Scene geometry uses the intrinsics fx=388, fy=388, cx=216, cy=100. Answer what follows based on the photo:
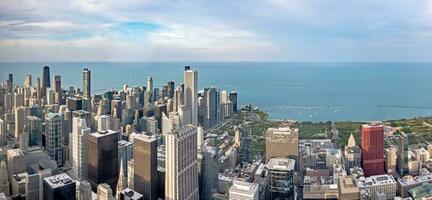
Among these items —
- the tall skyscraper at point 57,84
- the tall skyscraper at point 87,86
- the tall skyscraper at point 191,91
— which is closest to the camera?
the tall skyscraper at point 57,84

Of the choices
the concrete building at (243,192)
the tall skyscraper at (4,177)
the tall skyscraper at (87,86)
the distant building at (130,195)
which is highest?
the tall skyscraper at (87,86)

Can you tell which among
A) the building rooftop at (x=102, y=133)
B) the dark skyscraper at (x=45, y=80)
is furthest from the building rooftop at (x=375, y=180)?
the dark skyscraper at (x=45, y=80)

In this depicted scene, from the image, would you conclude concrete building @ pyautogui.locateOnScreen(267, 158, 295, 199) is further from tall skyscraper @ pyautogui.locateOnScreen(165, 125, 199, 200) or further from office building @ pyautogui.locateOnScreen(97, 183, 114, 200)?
office building @ pyautogui.locateOnScreen(97, 183, 114, 200)

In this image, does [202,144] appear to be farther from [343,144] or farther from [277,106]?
[277,106]

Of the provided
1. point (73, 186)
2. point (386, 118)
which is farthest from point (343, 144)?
point (73, 186)

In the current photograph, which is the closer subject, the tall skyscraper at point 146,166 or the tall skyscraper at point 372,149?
the tall skyscraper at point 146,166

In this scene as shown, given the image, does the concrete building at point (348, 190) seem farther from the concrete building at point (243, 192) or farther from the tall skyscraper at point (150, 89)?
the tall skyscraper at point (150, 89)
